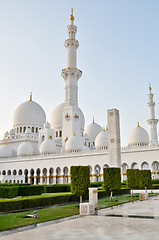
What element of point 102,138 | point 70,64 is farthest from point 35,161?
point 70,64

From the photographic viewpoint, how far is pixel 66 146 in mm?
38594

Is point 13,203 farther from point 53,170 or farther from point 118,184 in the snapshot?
point 53,170

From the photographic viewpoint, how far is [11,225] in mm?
7309

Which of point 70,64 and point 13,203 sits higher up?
point 70,64

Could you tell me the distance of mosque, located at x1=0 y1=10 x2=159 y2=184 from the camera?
33656 mm

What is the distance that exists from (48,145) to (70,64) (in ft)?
45.6

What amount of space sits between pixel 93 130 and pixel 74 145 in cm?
1552

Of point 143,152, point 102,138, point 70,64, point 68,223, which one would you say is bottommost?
point 68,223

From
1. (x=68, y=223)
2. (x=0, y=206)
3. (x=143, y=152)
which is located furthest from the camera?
(x=143, y=152)

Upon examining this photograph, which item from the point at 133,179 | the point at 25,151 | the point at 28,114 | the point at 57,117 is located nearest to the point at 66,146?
the point at 25,151

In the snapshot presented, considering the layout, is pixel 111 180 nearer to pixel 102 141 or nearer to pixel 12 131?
pixel 102 141

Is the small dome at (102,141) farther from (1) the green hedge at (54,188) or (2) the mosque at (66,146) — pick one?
(1) the green hedge at (54,188)

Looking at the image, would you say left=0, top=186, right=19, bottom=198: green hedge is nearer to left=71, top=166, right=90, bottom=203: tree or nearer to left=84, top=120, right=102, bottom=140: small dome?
left=71, top=166, right=90, bottom=203: tree

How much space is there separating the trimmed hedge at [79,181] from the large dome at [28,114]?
39.7m
